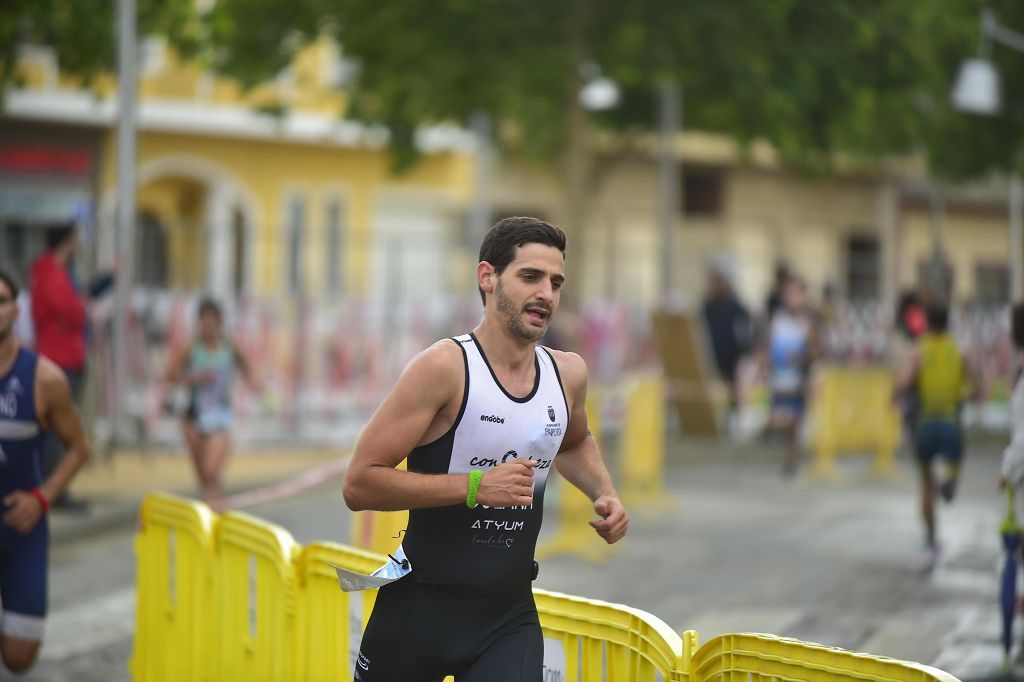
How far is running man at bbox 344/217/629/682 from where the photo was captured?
14.8ft

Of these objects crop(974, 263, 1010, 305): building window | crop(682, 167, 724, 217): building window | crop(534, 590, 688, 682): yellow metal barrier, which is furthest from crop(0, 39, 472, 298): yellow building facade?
crop(974, 263, 1010, 305): building window

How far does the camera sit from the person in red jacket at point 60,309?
44.4ft

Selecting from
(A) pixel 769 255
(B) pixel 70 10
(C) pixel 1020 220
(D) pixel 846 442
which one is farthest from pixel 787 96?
(C) pixel 1020 220

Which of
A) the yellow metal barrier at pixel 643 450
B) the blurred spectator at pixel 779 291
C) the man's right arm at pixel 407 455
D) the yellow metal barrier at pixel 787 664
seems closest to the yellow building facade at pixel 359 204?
the blurred spectator at pixel 779 291

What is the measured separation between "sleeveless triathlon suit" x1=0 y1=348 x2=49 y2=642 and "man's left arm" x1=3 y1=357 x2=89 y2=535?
1.8 inches

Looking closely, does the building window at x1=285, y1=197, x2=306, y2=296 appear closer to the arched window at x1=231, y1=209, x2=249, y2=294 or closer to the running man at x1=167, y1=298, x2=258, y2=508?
the arched window at x1=231, y1=209, x2=249, y2=294

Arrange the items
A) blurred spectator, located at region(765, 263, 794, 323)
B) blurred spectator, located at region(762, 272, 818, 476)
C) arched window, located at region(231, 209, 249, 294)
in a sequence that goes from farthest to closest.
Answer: blurred spectator, located at region(765, 263, 794, 323) → blurred spectator, located at region(762, 272, 818, 476) → arched window, located at region(231, 209, 249, 294)

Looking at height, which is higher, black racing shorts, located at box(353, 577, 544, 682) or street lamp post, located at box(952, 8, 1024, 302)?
street lamp post, located at box(952, 8, 1024, 302)

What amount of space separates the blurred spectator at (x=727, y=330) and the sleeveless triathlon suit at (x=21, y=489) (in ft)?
53.9

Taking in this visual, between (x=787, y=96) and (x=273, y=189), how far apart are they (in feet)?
56.7

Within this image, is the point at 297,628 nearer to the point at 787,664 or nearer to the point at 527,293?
the point at 527,293

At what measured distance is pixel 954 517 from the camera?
15.4m

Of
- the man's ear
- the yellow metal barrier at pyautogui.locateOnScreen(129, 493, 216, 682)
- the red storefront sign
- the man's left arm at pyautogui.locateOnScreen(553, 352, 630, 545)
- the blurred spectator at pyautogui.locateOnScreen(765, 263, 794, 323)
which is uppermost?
the red storefront sign

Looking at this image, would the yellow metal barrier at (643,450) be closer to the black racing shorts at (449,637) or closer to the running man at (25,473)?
the running man at (25,473)
